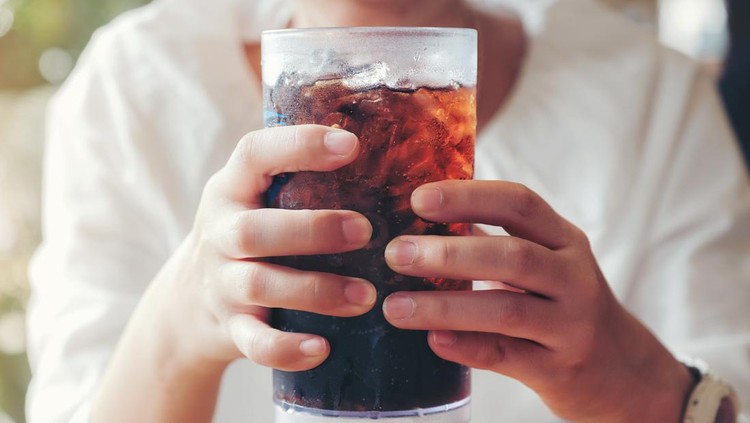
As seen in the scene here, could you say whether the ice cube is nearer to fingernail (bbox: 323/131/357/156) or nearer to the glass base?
fingernail (bbox: 323/131/357/156)

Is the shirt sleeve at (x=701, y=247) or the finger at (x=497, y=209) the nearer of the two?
the finger at (x=497, y=209)

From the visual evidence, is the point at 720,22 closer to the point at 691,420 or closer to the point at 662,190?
the point at 662,190

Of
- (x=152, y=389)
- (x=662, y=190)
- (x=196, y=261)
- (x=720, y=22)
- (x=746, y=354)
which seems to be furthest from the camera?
(x=720, y=22)

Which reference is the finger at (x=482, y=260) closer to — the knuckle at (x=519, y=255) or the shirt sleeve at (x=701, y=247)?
the knuckle at (x=519, y=255)

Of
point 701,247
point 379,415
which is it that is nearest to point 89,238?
point 379,415

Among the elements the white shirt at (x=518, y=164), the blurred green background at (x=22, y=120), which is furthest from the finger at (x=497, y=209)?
the blurred green background at (x=22, y=120)

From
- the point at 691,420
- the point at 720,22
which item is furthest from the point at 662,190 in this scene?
the point at 720,22
